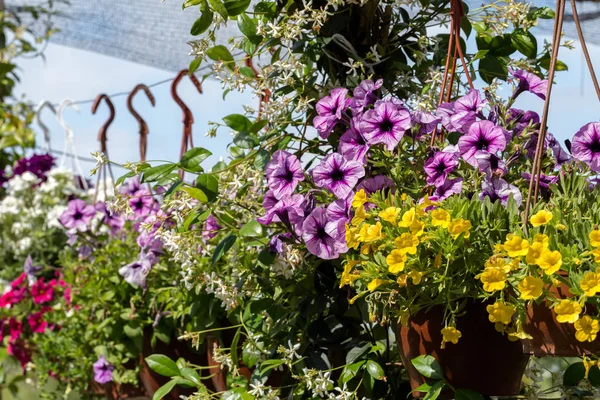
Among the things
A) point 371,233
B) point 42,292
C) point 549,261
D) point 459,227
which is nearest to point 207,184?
point 371,233

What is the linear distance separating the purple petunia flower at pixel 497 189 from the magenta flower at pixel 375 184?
0.13m

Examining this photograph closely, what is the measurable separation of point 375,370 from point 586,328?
1.10 ft

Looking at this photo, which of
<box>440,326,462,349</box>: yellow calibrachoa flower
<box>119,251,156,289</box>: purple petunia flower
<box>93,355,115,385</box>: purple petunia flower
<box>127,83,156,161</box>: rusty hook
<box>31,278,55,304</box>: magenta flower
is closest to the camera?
<box>440,326,462,349</box>: yellow calibrachoa flower

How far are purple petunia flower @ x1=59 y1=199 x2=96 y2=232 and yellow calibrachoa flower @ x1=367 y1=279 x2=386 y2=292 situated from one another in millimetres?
1204

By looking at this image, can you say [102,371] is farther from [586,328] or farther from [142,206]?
[586,328]

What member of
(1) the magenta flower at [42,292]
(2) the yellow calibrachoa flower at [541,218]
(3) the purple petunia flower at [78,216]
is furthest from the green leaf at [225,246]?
(1) the magenta flower at [42,292]

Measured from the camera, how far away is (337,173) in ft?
→ 3.44

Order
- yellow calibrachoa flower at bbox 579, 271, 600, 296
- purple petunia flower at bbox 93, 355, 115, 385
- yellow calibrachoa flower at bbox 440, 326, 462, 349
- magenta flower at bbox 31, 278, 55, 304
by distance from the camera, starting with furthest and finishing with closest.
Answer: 1. magenta flower at bbox 31, 278, 55, 304
2. purple petunia flower at bbox 93, 355, 115, 385
3. yellow calibrachoa flower at bbox 440, 326, 462, 349
4. yellow calibrachoa flower at bbox 579, 271, 600, 296

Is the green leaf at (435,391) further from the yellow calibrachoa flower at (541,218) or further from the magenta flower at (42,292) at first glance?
the magenta flower at (42,292)

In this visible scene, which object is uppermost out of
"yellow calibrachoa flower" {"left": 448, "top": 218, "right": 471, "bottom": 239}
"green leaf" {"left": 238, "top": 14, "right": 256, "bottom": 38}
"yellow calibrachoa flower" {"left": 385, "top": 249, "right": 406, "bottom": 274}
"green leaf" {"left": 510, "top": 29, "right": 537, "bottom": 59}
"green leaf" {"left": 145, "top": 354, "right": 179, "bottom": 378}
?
"green leaf" {"left": 238, "top": 14, "right": 256, "bottom": 38}

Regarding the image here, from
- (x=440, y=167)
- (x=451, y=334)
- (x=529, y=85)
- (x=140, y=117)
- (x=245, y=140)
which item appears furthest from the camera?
(x=140, y=117)

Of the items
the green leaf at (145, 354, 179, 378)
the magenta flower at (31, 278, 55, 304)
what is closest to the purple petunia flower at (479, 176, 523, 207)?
the green leaf at (145, 354, 179, 378)

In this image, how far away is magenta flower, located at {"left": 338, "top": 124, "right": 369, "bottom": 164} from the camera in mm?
1049

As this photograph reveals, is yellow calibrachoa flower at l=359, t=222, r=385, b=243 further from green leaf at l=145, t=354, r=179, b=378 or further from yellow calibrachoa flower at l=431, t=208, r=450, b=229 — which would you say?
green leaf at l=145, t=354, r=179, b=378
